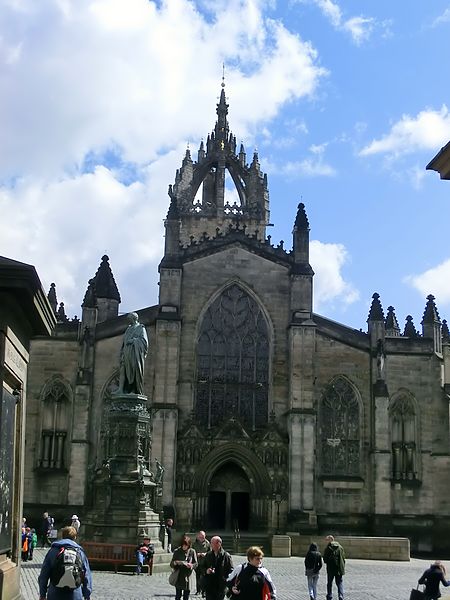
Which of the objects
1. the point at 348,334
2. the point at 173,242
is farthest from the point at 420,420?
the point at 173,242

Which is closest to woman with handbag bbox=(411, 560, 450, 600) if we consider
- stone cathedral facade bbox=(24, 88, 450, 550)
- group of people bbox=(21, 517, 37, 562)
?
group of people bbox=(21, 517, 37, 562)

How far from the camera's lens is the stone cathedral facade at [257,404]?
3891cm

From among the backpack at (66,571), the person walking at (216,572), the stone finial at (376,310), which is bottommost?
the person walking at (216,572)

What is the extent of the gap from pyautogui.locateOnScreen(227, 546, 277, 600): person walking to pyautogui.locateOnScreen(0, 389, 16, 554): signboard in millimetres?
3495

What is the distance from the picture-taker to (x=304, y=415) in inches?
1550

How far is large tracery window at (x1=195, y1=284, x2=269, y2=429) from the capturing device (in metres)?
40.5

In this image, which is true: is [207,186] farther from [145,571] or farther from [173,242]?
[145,571]

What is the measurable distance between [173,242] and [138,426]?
55.4ft

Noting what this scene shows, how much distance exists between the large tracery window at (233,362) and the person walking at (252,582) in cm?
Answer: 3011

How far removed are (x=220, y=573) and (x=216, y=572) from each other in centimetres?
6

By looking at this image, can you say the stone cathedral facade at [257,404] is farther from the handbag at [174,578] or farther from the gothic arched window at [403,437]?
the handbag at [174,578]

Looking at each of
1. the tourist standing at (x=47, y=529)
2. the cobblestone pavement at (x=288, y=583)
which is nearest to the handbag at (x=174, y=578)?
the cobblestone pavement at (x=288, y=583)

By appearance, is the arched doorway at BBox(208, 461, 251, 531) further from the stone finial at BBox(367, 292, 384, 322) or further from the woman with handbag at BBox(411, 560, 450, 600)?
the woman with handbag at BBox(411, 560, 450, 600)

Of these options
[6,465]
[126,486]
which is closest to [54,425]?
[126,486]
